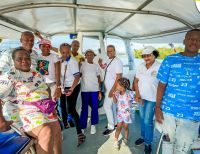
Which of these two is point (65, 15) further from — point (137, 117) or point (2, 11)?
point (137, 117)

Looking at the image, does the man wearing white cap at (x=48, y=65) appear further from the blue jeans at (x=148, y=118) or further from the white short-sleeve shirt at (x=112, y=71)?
the blue jeans at (x=148, y=118)

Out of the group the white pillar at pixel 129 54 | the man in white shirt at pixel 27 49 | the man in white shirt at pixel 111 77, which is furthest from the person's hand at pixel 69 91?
the white pillar at pixel 129 54

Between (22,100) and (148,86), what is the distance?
6.26ft

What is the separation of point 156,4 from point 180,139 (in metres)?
2.05

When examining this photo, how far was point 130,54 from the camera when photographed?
8328 mm

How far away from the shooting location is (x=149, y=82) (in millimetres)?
3592

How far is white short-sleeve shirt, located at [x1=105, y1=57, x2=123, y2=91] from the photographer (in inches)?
173

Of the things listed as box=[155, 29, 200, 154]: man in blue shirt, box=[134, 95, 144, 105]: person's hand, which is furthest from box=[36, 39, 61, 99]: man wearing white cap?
box=[155, 29, 200, 154]: man in blue shirt

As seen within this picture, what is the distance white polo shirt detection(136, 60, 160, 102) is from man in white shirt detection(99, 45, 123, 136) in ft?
2.46

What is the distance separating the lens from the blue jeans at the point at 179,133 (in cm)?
247

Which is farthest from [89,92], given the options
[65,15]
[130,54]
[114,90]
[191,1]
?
[130,54]

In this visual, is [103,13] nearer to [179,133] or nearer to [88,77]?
[88,77]

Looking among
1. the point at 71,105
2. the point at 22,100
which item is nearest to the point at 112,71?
the point at 71,105

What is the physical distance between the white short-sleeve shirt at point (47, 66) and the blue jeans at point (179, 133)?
1995 mm
